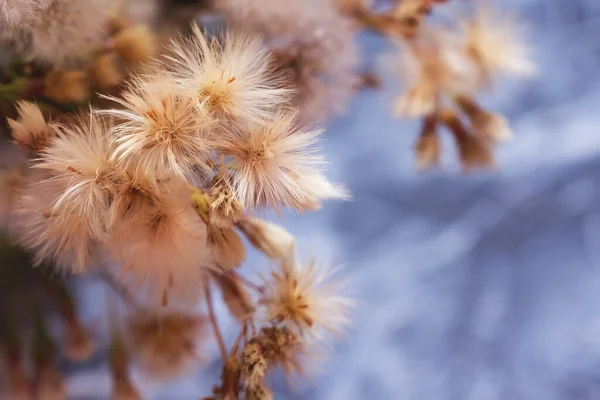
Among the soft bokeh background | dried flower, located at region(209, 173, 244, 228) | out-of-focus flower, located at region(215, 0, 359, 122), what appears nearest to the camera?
dried flower, located at region(209, 173, 244, 228)

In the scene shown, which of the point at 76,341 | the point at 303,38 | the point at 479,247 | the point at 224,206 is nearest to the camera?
the point at 224,206

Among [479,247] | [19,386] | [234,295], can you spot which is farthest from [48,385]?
[479,247]

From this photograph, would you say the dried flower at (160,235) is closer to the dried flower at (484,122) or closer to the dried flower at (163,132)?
the dried flower at (163,132)

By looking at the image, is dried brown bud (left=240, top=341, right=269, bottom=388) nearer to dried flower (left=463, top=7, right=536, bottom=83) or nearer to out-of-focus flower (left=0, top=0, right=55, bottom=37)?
out-of-focus flower (left=0, top=0, right=55, bottom=37)

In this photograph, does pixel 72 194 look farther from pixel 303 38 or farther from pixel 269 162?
pixel 303 38

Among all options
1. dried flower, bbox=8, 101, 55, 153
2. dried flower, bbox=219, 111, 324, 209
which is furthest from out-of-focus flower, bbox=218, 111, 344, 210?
dried flower, bbox=8, 101, 55, 153

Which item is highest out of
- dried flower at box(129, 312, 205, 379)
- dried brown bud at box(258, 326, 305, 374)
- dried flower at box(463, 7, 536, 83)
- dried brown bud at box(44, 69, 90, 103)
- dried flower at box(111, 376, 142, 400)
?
dried flower at box(463, 7, 536, 83)
